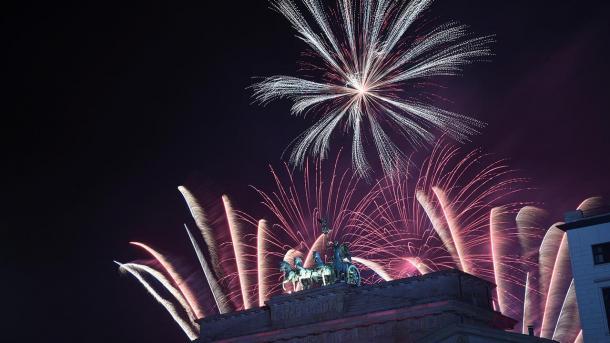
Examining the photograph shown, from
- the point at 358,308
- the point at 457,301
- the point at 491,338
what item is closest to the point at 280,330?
the point at 358,308

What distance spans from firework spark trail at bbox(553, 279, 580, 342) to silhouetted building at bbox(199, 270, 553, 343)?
3.92 meters

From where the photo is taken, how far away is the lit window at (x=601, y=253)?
48812mm

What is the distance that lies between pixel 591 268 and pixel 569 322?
18.7 feet

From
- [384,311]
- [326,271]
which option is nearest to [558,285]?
[384,311]

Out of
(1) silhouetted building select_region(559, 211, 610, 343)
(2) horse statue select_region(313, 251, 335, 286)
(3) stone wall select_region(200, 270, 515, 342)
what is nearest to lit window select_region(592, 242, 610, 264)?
(1) silhouetted building select_region(559, 211, 610, 343)

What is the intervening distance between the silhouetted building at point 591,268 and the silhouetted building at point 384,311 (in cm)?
536

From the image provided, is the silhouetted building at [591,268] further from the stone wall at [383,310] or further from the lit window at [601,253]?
the stone wall at [383,310]

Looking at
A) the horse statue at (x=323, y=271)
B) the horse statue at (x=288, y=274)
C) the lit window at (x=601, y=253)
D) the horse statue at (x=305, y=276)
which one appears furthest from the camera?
the horse statue at (x=288, y=274)

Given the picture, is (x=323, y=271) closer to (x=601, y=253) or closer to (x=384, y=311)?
(x=384, y=311)

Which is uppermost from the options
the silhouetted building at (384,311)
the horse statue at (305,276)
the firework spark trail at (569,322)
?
the horse statue at (305,276)

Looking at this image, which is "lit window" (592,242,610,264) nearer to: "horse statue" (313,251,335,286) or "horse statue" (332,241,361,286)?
"horse statue" (332,241,361,286)

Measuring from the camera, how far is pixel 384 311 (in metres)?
55.1

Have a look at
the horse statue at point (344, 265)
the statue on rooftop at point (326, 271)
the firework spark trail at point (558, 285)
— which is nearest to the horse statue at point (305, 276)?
the statue on rooftop at point (326, 271)

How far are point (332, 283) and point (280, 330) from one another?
18.0ft
